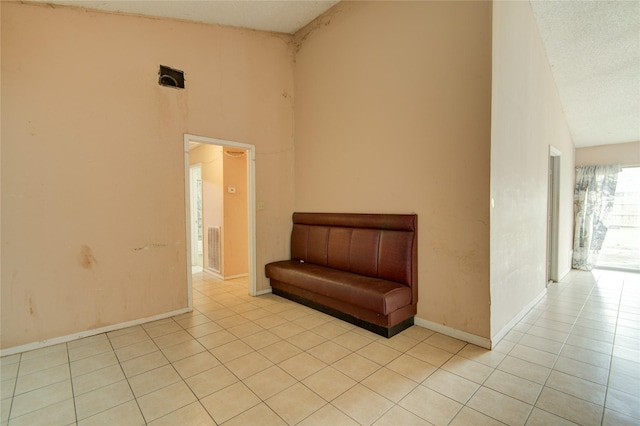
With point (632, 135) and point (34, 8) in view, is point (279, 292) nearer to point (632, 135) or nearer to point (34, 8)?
point (34, 8)

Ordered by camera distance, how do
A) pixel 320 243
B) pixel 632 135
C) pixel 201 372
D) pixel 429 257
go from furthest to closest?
1. pixel 632 135
2. pixel 320 243
3. pixel 429 257
4. pixel 201 372

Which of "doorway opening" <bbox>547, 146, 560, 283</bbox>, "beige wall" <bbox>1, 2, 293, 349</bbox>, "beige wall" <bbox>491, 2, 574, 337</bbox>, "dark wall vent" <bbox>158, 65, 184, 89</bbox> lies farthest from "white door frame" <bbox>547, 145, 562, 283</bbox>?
"dark wall vent" <bbox>158, 65, 184, 89</bbox>

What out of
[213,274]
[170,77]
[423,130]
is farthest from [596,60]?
[213,274]

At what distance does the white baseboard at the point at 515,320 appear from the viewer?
2.63 metres

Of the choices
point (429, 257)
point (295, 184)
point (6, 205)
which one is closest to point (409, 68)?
point (429, 257)

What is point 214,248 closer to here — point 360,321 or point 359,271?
point 359,271

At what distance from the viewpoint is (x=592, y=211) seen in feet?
18.9

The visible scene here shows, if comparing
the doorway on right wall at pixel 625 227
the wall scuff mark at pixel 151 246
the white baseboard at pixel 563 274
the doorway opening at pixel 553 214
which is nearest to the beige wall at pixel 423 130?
the wall scuff mark at pixel 151 246

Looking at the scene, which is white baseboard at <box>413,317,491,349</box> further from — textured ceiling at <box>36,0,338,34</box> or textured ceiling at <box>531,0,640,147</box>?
textured ceiling at <box>36,0,338,34</box>

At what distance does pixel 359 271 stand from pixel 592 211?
559 centimetres

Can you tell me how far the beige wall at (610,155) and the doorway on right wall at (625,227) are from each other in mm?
187

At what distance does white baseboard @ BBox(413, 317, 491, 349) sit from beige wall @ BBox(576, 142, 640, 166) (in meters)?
5.85

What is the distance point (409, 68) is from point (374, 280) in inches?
90.4

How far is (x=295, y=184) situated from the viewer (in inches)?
179
